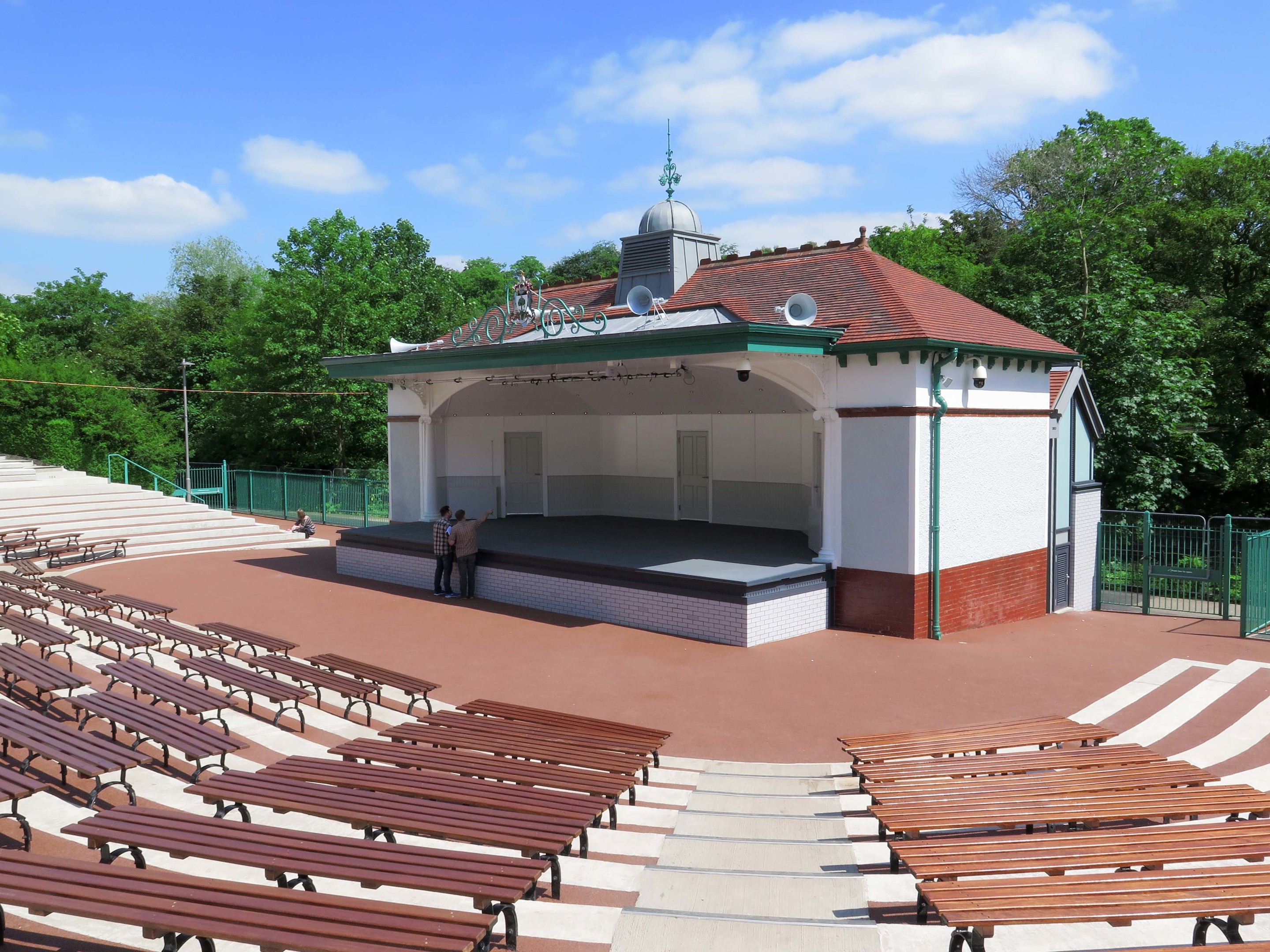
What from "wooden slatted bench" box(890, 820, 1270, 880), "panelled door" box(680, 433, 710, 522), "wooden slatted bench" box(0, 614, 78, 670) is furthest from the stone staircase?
"wooden slatted bench" box(890, 820, 1270, 880)

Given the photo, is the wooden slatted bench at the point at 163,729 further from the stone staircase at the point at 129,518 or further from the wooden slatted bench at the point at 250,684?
the stone staircase at the point at 129,518

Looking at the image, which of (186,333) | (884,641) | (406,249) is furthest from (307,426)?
(884,641)

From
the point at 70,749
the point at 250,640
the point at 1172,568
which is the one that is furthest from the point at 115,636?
the point at 1172,568

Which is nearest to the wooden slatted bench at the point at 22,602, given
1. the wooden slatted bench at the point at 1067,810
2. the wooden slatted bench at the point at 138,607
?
the wooden slatted bench at the point at 138,607

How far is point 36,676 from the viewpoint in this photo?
8.59 m

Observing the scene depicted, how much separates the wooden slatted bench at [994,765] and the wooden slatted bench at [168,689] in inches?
207

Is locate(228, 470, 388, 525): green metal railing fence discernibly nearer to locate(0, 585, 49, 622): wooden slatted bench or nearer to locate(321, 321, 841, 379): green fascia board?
locate(321, 321, 841, 379): green fascia board

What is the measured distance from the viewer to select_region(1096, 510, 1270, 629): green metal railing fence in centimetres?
1560

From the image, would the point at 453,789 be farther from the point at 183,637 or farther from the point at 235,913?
the point at 183,637

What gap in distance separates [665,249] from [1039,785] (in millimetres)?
14743

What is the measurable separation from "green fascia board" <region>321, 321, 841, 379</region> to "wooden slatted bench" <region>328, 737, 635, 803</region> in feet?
22.7

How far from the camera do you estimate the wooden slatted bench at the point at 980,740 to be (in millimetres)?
7461

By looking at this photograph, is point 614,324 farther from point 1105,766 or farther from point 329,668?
point 1105,766

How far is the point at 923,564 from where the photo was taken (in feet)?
44.6
